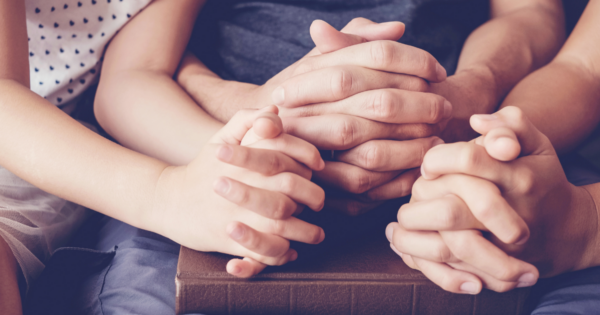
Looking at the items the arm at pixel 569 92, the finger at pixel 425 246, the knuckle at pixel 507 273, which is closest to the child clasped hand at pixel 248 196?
the finger at pixel 425 246

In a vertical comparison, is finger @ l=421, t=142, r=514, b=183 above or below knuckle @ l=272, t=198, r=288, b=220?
above

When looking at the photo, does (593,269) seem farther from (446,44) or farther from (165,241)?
(165,241)

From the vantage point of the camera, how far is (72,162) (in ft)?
1.83

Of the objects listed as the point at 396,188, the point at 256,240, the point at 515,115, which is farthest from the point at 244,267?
the point at 515,115

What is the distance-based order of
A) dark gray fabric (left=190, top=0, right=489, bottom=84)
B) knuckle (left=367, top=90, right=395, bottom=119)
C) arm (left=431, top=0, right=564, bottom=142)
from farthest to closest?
1. dark gray fabric (left=190, top=0, right=489, bottom=84)
2. arm (left=431, top=0, right=564, bottom=142)
3. knuckle (left=367, top=90, right=395, bottom=119)

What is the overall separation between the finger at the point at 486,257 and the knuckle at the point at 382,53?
0.23 metres

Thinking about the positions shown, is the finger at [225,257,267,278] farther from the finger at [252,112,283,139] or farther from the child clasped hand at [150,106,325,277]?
the finger at [252,112,283,139]

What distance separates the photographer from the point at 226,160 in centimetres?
43

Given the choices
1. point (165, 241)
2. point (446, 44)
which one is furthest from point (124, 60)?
point (446, 44)

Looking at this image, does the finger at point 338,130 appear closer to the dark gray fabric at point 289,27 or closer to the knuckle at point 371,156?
the knuckle at point 371,156

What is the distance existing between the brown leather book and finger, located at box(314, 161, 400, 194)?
0.10 meters

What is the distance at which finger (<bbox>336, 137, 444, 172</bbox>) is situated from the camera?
53cm

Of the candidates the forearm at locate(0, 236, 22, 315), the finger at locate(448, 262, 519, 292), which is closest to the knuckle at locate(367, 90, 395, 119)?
the finger at locate(448, 262, 519, 292)

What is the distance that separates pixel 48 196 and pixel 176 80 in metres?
0.32
